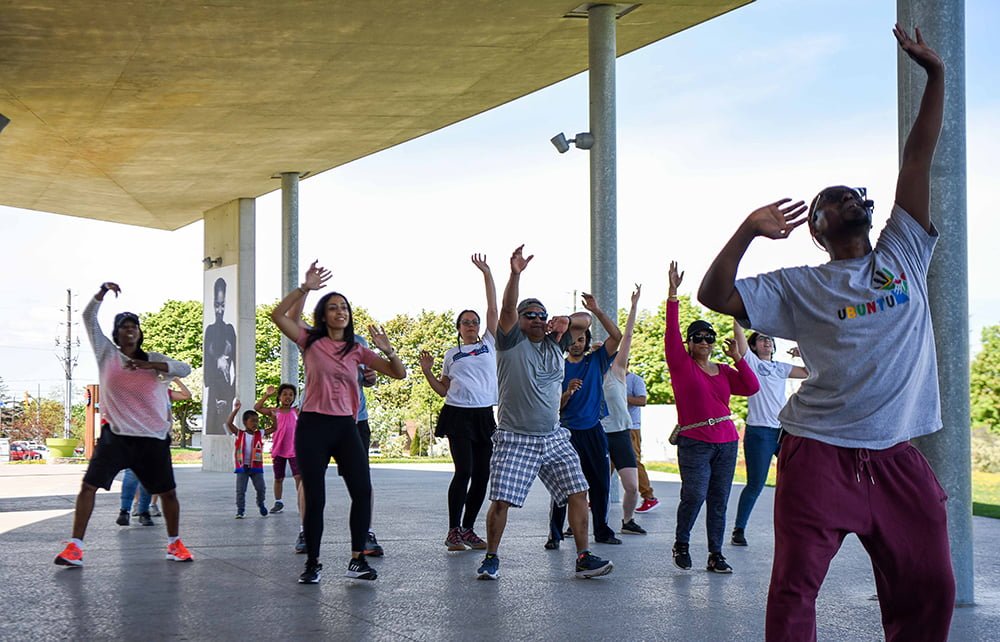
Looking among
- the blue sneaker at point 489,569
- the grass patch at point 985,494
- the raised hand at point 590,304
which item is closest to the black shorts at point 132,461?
the blue sneaker at point 489,569

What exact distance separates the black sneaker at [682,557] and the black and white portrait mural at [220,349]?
21.3m

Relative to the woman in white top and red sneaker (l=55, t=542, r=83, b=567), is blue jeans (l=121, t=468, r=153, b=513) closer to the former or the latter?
red sneaker (l=55, t=542, r=83, b=567)

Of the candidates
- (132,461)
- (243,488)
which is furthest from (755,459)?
(243,488)

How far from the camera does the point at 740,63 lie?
171 ft

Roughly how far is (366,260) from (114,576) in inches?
2707

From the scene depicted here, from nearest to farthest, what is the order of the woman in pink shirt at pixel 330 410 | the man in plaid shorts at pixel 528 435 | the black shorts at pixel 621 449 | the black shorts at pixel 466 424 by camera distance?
1. the woman in pink shirt at pixel 330 410
2. the man in plaid shorts at pixel 528 435
3. the black shorts at pixel 466 424
4. the black shorts at pixel 621 449

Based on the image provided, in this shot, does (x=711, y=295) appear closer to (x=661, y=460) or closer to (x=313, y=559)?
(x=313, y=559)

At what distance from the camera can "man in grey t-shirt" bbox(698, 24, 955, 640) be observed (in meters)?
3.59

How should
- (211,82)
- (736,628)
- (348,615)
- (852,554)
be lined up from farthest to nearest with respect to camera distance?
(211,82) → (852,554) → (348,615) → (736,628)

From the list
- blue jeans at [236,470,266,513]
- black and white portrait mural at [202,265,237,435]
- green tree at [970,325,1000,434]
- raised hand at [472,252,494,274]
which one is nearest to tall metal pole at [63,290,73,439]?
black and white portrait mural at [202,265,237,435]

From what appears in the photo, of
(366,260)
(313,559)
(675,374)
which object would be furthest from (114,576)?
(366,260)

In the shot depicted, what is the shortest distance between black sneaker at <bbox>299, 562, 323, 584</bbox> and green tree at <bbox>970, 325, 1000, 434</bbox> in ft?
147

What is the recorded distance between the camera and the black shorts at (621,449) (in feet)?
36.6

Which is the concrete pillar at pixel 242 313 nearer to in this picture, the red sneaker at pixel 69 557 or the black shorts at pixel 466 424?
the black shorts at pixel 466 424
